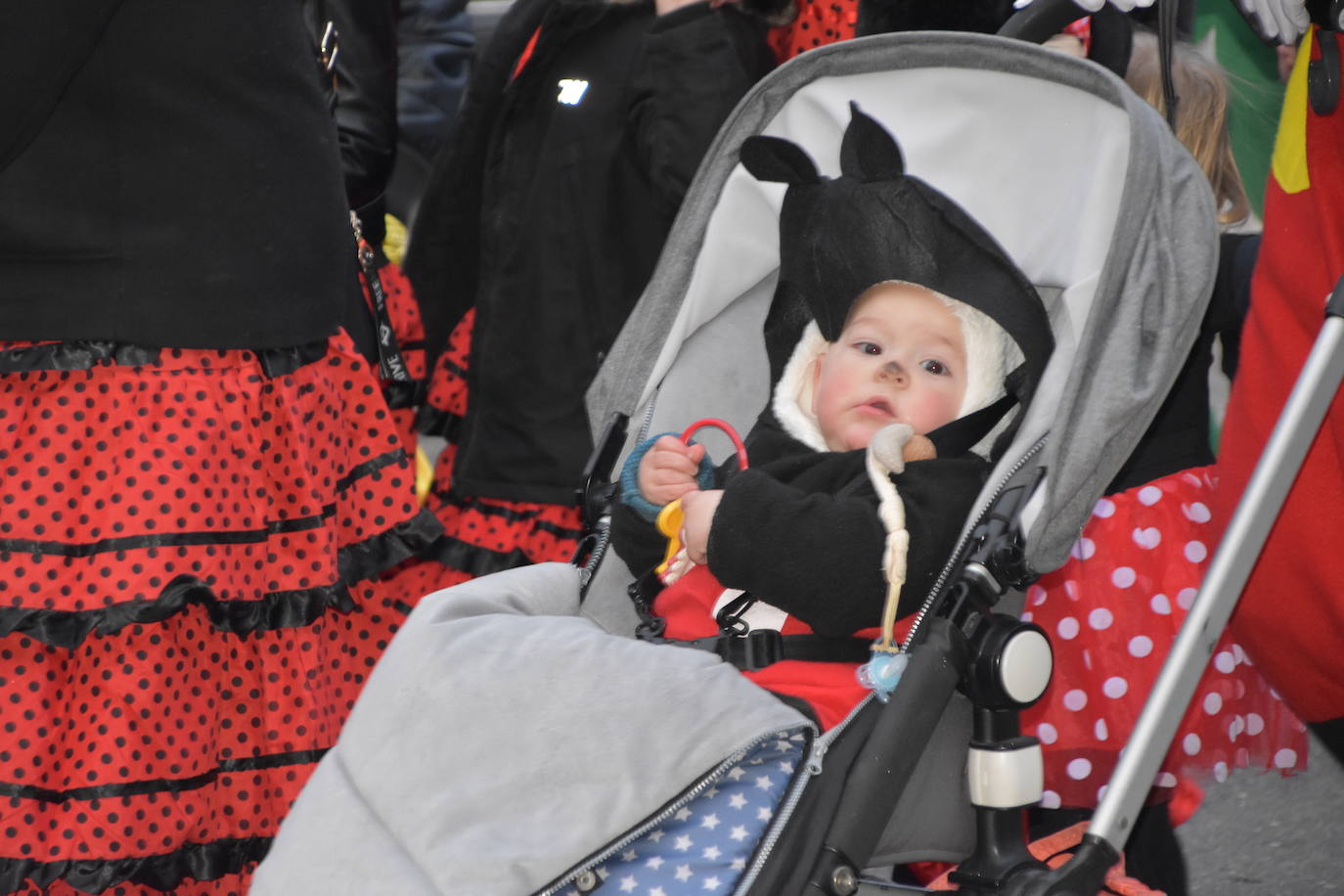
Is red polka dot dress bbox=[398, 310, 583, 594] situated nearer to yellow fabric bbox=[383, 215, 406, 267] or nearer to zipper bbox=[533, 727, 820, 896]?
yellow fabric bbox=[383, 215, 406, 267]

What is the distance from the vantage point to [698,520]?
2.01 m

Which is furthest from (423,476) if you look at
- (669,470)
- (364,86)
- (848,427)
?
(848,427)

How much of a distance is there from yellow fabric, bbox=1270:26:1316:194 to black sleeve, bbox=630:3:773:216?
97 cm

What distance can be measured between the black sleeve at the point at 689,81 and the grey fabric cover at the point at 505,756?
112 centimetres

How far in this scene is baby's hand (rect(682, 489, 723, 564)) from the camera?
6.56 feet

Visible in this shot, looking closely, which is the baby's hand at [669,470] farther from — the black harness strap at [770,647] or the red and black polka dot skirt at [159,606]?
the red and black polka dot skirt at [159,606]

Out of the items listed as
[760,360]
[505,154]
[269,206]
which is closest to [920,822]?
[760,360]

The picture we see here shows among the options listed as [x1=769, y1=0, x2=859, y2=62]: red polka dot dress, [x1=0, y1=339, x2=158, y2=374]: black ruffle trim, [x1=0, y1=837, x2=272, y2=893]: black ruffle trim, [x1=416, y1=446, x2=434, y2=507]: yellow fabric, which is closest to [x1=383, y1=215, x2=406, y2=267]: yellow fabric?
[x1=416, y1=446, x2=434, y2=507]: yellow fabric

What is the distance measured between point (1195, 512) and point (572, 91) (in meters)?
1.37

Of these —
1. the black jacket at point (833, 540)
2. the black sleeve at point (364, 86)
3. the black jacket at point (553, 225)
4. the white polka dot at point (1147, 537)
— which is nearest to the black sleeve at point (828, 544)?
the black jacket at point (833, 540)

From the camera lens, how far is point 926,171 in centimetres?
224

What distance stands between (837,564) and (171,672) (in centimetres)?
102

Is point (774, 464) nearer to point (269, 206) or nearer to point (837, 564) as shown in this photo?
point (837, 564)

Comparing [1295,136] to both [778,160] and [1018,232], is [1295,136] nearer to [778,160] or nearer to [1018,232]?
[1018,232]
